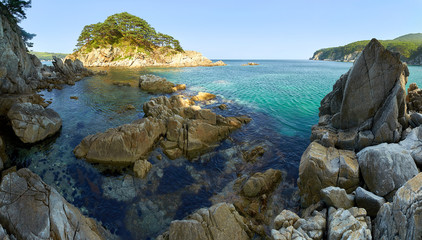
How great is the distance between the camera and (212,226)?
830 centimetres

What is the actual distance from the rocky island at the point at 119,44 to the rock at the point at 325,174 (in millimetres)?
108476

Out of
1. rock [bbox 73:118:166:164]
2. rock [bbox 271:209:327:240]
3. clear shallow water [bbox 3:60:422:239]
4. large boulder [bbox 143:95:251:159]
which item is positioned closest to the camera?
rock [bbox 271:209:327:240]

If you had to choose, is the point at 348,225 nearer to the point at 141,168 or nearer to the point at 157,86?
the point at 141,168

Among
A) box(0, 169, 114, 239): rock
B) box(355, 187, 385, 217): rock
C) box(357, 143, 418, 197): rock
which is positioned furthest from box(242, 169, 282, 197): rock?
box(0, 169, 114, 239): rock

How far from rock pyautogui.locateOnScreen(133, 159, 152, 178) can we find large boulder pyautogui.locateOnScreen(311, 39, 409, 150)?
13113 millimetres

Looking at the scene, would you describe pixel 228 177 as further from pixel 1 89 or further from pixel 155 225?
pixel 1 89

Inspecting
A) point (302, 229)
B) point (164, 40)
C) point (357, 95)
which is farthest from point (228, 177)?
point (164, 40)

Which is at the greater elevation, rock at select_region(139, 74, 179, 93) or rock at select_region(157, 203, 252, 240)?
rock at select_region(139, 74, 179, 93)

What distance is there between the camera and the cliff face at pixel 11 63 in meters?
25.1

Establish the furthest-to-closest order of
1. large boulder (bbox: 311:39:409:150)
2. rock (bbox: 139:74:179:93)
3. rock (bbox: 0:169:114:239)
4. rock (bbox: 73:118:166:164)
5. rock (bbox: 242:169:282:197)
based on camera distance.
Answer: rock (bbox: 139:74:179:93), rock (bbox: 73:118:166:164), rock (bbox: 242:169:282:197), large boulder (bbox: 311:39:409:150), rock (bbox: 0:169:114:239)

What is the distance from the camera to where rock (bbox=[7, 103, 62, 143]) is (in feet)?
54.3

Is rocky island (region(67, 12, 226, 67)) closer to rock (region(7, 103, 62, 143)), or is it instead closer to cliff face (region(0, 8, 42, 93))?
cliff face (region(0, 8, 42, 93))

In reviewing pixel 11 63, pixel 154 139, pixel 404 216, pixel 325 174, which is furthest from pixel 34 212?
pixel 11 63

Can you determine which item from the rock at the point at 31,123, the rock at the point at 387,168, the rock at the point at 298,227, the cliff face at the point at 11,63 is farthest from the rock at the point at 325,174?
the cliff face at the point at 11,63
